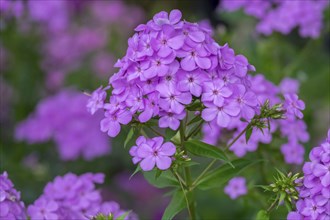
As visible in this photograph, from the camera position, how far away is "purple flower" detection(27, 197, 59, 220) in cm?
200

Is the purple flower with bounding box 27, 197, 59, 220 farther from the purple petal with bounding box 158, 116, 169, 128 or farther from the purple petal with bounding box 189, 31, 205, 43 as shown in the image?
the purple petal with bounding box 189, 31, 205, 43

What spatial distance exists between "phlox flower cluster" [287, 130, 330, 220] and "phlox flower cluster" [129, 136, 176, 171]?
321mm

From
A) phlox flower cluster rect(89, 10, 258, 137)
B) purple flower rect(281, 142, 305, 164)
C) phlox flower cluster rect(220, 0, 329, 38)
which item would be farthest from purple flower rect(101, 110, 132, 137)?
phlox flower cluster rect(220, 0, 329, 38)

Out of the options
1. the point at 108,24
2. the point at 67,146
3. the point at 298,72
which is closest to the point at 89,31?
the point at 108,24

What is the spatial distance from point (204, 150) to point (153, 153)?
15cm

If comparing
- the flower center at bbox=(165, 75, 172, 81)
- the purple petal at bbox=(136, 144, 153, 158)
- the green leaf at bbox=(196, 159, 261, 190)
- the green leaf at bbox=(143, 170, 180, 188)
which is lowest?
the green leaf at bbox=(196, 159, 261, 190)

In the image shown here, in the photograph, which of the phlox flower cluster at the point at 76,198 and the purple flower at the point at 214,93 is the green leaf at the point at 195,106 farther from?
the phlox flower cluster at the point at 76,198

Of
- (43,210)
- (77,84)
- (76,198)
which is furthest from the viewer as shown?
(77,84)

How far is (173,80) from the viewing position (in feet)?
5.37

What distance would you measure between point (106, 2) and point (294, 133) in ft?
9.42

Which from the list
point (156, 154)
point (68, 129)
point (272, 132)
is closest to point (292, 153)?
point (272, 132)

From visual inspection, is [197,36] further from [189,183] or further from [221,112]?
[189,183]

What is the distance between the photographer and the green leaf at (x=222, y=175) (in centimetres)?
189

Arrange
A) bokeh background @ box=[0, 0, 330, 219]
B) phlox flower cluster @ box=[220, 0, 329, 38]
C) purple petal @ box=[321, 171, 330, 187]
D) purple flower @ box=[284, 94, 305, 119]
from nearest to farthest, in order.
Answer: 1. purple petal @ box=[321, 171, 330, 187]
2. purple flower @ box=[284, 94, 305, 119]
3. phlox flower cluster @ box=[220, 0, 329, 38]
4. bokeh background @ box=[0, 0, 330, 219]
